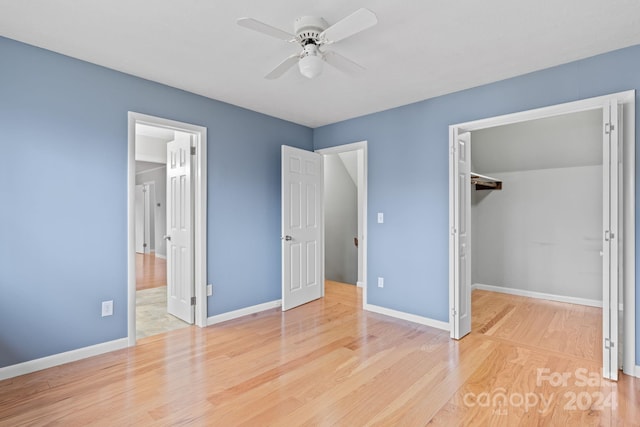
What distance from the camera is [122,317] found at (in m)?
2.93

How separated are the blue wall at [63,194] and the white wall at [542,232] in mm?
4350

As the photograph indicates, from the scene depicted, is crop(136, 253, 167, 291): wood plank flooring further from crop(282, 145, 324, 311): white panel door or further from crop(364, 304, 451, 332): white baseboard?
crop(364, 304, 451, 332): white baseboard

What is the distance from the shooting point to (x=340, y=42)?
241cm

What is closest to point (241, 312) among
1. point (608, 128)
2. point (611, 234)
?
point (611, 234)

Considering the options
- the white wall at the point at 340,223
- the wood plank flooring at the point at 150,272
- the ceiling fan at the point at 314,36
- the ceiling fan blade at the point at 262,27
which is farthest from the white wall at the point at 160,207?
the ceiling fan blade at the point at 262,27

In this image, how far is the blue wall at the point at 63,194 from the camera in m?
2.40

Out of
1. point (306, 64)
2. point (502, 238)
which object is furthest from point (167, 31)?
point (502, 238)

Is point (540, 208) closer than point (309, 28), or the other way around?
point (309, 28)

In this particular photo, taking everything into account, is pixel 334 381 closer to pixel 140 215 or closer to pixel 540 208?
pixel 540 208

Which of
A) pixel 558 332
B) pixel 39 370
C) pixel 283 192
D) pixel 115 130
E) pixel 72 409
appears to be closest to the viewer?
pixel 72 409

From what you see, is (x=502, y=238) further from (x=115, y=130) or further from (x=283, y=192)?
(x=115, y=130)

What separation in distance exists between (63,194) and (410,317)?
3514 mm

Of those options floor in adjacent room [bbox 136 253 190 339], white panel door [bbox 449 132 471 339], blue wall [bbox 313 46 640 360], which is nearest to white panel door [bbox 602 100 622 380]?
blue wall [bbox 313 46 640 360]

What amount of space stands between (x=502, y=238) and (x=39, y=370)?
17.9 ft
